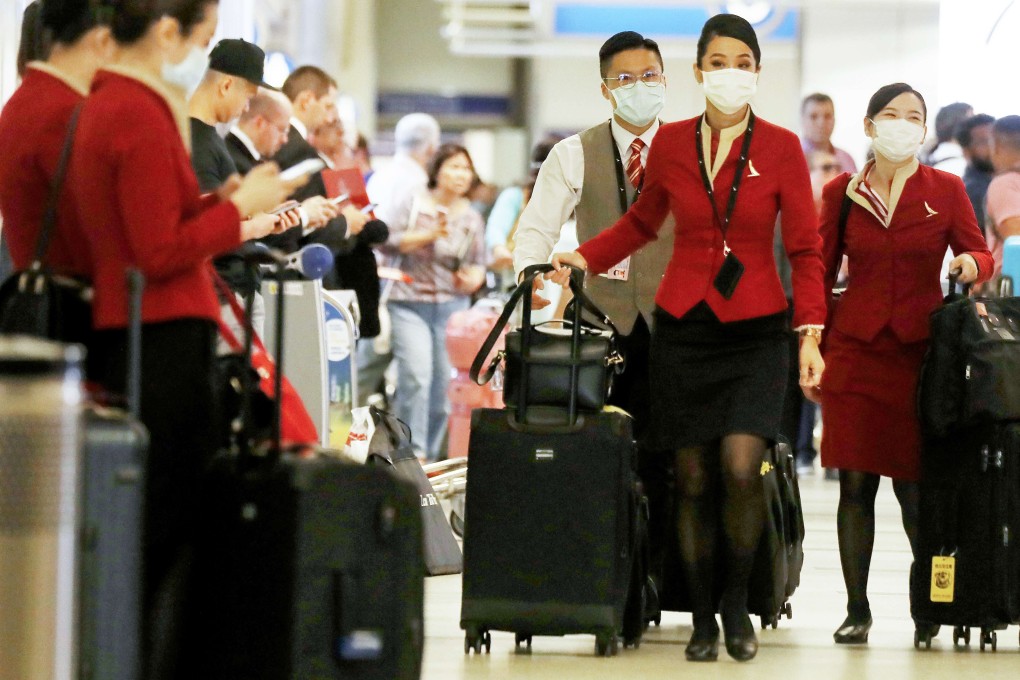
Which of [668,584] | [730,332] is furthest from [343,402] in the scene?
[730,332]

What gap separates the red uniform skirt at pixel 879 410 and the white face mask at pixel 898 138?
508mm

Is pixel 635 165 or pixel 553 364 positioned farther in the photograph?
pixel 635 165

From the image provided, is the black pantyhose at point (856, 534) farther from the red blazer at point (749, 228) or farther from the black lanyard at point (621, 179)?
the black lanyard at point (621, 179)

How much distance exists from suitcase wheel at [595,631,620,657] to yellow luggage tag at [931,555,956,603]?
0.95 m

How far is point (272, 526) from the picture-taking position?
2986 millimetres

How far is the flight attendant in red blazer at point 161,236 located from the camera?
2.98 metres

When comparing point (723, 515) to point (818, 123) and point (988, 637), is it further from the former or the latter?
point (818, 123)

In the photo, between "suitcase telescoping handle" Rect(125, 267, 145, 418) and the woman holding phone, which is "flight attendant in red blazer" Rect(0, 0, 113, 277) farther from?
the woman holding phone

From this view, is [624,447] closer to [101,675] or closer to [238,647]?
[238,647]

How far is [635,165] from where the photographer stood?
493 cm

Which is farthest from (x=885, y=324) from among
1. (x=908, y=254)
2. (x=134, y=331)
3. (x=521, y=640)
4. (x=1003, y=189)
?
(x=134, y=331)

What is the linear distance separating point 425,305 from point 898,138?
4568 millimetres

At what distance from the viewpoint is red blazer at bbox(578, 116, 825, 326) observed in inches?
173

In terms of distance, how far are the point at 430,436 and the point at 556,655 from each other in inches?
189
